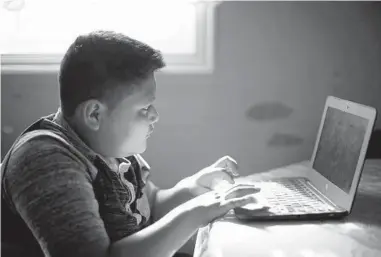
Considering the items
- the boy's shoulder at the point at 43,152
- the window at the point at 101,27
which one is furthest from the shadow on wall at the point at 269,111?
the boy's shoulder at the point at 43,152

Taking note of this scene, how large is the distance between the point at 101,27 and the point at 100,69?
780 millimetres

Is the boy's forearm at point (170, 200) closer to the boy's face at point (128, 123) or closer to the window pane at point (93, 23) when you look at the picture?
the boy's face at point (128, 123)

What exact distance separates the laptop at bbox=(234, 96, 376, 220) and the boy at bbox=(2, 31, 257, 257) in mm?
125

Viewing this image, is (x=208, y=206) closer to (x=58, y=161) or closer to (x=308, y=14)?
(x=58, y=161)

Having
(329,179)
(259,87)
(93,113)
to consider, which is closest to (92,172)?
(93,113)

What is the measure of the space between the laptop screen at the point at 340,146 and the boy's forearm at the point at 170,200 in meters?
0.33

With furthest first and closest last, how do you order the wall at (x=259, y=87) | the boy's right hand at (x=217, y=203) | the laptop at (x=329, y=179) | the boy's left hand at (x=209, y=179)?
the wall at (x=259, y=87), the boy's left hand at (x=209, y=179), the laptop at (x=329, y=179), the boy's right hand at (x=217, y=203)

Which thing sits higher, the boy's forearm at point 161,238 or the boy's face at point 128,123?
the boy's face at point 128,123

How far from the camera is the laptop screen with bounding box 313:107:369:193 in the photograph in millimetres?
1066

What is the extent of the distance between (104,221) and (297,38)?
0.93 m

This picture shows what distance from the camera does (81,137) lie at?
976mm

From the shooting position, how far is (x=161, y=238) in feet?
2.81

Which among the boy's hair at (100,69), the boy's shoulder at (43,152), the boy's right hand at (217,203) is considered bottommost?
the boy's right hand at (217,203)

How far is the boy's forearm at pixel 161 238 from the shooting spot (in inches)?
32.9
